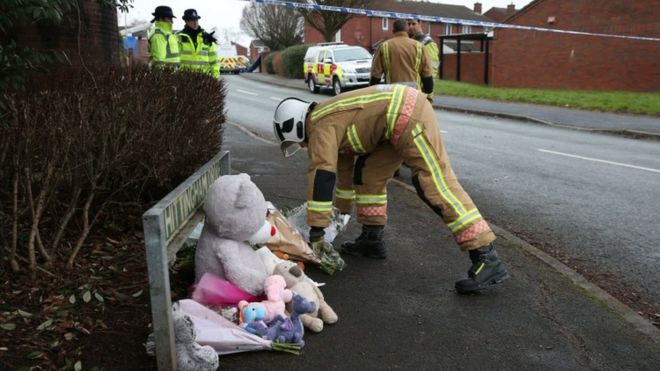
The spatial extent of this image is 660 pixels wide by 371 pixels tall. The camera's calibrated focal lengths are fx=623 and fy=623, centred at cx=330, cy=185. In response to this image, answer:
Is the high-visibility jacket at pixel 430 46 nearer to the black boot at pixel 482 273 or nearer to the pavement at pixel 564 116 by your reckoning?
the black boot at pixel 482 273

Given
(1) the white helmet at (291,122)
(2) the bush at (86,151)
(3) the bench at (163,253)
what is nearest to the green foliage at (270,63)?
(2) the bush at (86,151)

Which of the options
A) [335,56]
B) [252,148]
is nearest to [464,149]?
[252,148]

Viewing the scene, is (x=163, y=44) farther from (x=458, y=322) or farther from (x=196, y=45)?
(x=458, y=322)

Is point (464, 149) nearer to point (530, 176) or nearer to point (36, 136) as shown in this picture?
point (530, 176)

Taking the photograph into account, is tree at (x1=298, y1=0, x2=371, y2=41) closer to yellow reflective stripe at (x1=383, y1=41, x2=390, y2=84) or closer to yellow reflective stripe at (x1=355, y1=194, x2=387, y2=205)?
yellow reflective stripe at (x1=383, y1=41, x2=390, y2=84)

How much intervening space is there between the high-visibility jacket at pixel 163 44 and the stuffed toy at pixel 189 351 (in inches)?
221

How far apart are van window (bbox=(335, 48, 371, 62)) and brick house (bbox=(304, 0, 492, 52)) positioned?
2055cm

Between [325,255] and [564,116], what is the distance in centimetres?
1270

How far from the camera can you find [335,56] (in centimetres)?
2372

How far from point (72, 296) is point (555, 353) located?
243cm

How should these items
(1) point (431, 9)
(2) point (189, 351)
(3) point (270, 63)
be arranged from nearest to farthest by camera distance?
1. (2) point (189, 351)
2. (3) point (270, 63)
3. (1) point (431, 9)

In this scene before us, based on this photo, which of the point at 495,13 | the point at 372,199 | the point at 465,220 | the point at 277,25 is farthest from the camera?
the point at 495,13

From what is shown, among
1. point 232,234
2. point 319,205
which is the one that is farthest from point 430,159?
point 232,234

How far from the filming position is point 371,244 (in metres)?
4.38
